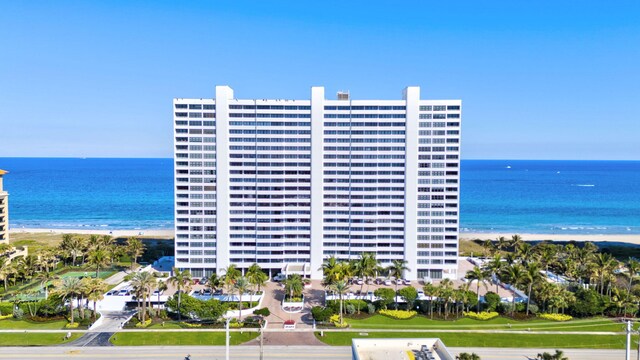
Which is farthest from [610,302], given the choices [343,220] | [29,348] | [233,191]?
[29,348]

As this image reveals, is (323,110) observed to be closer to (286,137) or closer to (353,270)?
(286,137)

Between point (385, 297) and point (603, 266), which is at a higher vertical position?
point (603, 266)

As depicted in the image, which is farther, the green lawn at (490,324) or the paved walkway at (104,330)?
the green lawn at (490,324)

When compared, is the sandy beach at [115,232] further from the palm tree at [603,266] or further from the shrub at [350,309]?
the palm tree at [603,266]

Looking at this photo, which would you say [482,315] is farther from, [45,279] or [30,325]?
→ [45,279]

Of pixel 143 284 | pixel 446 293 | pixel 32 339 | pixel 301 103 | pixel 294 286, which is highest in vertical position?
pixel 301 103

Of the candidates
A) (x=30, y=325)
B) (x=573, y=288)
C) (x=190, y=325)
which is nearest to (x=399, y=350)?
(x=190, y=325)

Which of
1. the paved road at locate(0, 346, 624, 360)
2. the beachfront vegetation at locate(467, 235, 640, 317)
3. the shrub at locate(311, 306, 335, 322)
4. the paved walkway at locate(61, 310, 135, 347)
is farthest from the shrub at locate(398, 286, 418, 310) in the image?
the paved walkway at locate(61, 310, 135, 347)

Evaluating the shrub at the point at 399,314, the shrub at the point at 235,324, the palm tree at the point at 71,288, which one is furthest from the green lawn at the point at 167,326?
the shrub at the point at 399,314
